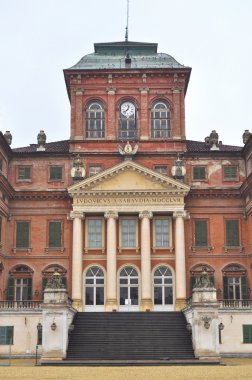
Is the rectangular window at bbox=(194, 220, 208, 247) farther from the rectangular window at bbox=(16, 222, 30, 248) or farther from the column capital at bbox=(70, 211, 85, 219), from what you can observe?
the rectangular window at bbox=(16, 222, 30, 248)

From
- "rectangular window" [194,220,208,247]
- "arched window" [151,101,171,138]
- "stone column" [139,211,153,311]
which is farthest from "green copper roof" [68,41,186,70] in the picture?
"stone column" [139,211,153,311]

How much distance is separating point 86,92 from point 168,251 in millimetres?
16335

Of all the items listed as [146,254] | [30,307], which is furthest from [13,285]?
[146,254]

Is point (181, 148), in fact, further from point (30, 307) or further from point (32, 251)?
point (30, 307)

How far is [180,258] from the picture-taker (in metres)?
53.7

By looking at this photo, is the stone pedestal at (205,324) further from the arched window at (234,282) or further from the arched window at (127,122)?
the arched window at (127,122)

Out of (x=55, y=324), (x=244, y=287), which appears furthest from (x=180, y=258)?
(x=55, y=324)

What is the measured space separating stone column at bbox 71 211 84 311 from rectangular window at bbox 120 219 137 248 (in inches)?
141

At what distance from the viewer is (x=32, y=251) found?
55844 millimetres

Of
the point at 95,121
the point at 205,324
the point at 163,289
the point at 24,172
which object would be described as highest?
the point at 95,121

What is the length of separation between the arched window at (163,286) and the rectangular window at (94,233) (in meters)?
5.47

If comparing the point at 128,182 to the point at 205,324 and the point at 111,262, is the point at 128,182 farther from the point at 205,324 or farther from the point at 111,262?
the point at 205,324

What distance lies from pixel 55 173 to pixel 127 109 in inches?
345
